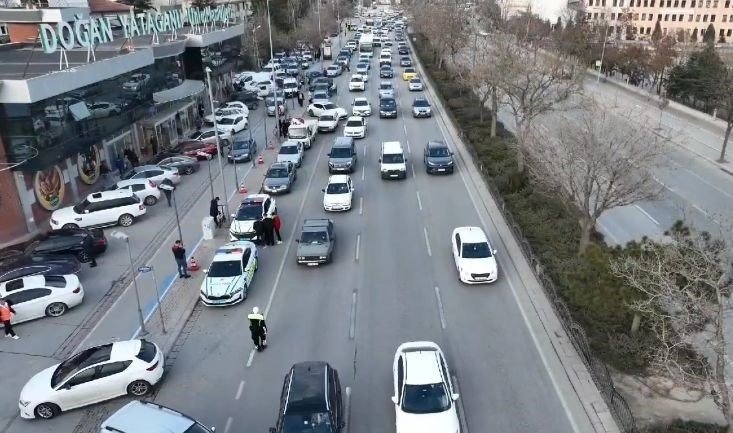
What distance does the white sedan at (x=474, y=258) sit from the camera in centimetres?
2030

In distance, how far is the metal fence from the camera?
44.3 feet

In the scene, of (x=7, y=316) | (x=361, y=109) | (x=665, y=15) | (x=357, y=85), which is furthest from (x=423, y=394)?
(x=665, y=15)

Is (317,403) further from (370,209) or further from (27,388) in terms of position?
(370,209)

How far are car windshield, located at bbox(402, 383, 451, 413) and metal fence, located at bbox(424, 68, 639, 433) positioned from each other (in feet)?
13.1

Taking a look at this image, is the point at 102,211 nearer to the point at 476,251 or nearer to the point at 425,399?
the point at 476,251

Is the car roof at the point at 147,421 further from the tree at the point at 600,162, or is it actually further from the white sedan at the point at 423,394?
the tree at the point at 600,162

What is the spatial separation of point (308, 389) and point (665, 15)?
378ft

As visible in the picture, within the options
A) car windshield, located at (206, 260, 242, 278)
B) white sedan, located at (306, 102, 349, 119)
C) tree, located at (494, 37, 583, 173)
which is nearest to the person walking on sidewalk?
car windshield, located at (206, 260, 242, 278)

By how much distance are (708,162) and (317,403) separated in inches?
1248

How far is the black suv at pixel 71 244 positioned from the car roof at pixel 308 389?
13.2 m

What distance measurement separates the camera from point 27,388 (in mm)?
14914

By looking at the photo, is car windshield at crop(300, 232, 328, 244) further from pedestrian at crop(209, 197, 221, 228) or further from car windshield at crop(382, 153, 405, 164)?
car windshield at crop(382, 153, 405, 164)

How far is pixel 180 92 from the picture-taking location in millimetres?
41969

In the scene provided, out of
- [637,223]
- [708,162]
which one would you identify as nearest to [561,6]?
[708,162]
